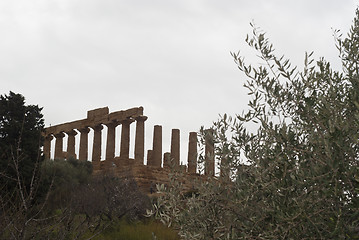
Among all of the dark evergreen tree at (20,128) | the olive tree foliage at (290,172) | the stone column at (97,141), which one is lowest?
the olive tree foliage at (290,172)

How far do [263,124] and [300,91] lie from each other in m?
0.57

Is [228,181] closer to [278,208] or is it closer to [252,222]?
[252,222]

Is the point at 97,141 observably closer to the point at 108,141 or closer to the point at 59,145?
the point at 108,141

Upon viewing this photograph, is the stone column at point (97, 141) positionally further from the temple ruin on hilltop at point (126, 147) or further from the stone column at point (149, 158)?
the stone column at point (149, 158)

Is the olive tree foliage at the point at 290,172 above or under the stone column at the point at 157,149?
under

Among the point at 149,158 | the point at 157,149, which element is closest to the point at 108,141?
the point at 149,158

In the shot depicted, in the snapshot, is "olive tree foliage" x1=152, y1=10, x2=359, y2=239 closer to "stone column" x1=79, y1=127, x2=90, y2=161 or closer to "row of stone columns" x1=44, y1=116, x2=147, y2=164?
"row of stone columns" x1=44, y1=116, x2=147, y2=164

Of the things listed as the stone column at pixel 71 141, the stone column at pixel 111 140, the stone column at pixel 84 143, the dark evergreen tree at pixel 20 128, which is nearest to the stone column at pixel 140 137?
the stone column at pixel 111 140

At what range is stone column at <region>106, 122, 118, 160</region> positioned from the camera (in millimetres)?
36469

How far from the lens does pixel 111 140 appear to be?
3688 cm

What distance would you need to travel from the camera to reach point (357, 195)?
414 centimetres

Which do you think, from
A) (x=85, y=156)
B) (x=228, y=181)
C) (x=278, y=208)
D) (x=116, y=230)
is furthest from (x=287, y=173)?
(x=85, y=156)

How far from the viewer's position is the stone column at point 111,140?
3647 cm

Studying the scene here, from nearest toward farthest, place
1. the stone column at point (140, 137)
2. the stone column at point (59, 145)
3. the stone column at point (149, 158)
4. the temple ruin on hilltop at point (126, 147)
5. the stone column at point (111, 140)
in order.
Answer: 1. the temple ruin on hilltop at point (126, 147)
2. the stone column at point (140, 137)
3. the stone column at point (149, 158)
4. the stone column at point (111, 140)
5. the stone column at point (59, 145)
